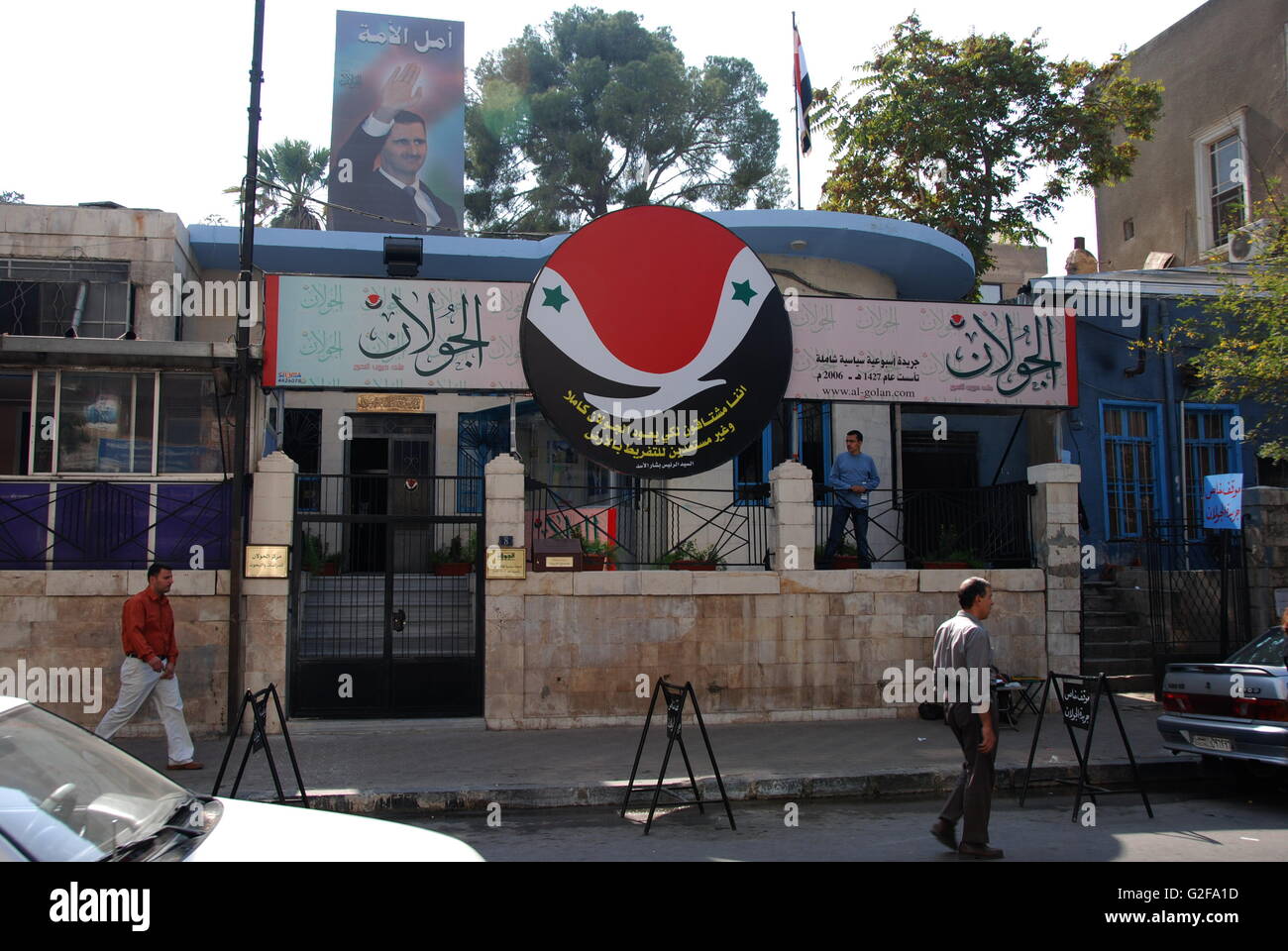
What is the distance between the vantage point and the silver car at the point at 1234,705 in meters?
→ 7.93

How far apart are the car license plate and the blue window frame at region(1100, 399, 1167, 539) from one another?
8354mm

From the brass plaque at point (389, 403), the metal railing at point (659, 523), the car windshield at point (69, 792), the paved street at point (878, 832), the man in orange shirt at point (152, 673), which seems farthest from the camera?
the brass plaque at point (389, 403)

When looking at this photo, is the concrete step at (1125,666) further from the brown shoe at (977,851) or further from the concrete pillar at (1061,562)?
the brown shoe at (977,851)

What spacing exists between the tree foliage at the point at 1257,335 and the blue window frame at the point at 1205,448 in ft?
1.86

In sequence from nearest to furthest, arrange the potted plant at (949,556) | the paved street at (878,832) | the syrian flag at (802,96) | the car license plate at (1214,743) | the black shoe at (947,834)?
the black shoe at (947,834), the paved street at (878,832), the car license plate at (1214,743), the potted plant at (949,556), the syrian flag at (802,96)

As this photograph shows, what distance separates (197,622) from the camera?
11078 mm

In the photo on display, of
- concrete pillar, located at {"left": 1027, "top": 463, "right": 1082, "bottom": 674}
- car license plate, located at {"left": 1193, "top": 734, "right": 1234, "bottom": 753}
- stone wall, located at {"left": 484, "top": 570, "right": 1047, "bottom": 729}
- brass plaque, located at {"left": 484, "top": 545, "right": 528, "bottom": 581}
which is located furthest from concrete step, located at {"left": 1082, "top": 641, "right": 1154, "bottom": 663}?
brass plaque, located at {"left": 484, "top": 545, "right": 528, "bottom": 581}

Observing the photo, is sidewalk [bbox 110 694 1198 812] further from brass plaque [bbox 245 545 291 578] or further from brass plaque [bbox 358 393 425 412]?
brass plaque [bbox 358 393 425 412]

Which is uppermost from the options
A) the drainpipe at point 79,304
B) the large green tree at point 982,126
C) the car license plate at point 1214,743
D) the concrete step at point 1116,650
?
the large green tree at point 982,126

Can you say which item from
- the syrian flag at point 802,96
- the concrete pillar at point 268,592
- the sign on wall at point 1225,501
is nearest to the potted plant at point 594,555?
the concrete pillar at point 268,592

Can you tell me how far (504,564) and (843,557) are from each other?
428 cm
